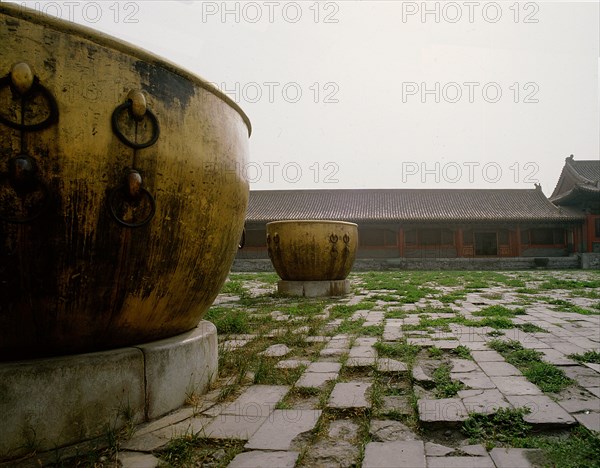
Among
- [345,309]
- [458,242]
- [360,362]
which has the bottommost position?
[345,309]

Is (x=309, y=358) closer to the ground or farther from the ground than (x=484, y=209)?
closer to the ground

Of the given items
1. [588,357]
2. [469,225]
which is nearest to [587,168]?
[469,225]

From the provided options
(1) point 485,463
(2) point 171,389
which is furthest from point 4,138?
(1) point 485,463

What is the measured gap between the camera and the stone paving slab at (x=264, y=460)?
1.50 m

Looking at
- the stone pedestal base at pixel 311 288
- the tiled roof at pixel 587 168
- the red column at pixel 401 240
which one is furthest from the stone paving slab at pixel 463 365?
the tiled roof at pixel 587 168

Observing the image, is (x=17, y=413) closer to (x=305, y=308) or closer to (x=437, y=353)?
(x=437, y=353)

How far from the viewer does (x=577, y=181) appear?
25.7 meters

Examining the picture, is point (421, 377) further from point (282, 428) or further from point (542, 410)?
point (282, 428)

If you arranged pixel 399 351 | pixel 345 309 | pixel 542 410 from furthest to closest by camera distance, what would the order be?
pixel 345 309
pixel 399 351
pixel 542 410

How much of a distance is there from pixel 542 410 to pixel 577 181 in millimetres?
28840

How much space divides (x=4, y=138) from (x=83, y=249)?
44 centimetres

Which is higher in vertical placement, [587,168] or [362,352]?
[587,168]

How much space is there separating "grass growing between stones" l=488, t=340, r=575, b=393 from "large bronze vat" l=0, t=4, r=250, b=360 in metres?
2.03

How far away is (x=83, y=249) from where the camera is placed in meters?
1.53
